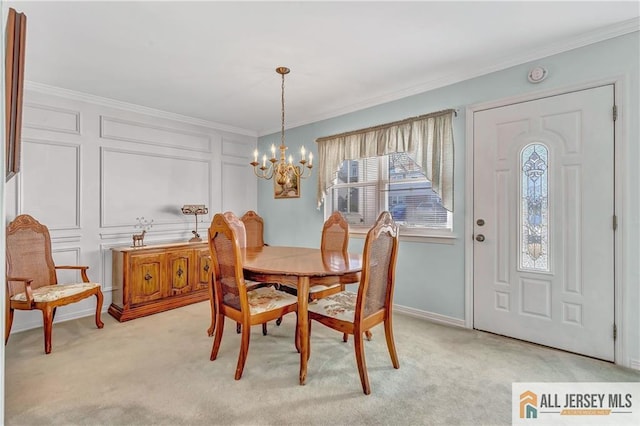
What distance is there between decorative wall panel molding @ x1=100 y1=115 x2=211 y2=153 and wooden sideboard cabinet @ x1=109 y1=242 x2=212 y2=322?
1313 mm

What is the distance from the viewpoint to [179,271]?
376cm

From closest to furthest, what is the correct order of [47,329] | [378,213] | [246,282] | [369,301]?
[369,301] < [47,329] < [246,282] < [378,213]

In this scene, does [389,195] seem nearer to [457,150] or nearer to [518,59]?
[457,150]

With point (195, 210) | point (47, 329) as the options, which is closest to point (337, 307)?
point (47, 329)

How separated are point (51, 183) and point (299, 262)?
2767 millimetres

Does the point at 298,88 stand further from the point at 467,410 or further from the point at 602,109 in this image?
the point at 467,410

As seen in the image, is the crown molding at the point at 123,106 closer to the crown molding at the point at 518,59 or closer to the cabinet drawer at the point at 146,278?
the cabinet drawer at the point at 146,278

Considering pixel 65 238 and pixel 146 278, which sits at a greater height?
pixel 65 238

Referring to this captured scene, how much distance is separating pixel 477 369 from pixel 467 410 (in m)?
0.51

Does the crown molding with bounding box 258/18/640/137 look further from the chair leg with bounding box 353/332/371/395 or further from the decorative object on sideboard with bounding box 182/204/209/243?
the chair leg with bounding box 353/332/371/395

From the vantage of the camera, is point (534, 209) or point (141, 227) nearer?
point (534, 209)

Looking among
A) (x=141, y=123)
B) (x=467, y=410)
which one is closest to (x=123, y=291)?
(x=141, y=123)

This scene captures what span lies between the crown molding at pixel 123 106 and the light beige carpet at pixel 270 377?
234cm

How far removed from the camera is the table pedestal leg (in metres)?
2.07
